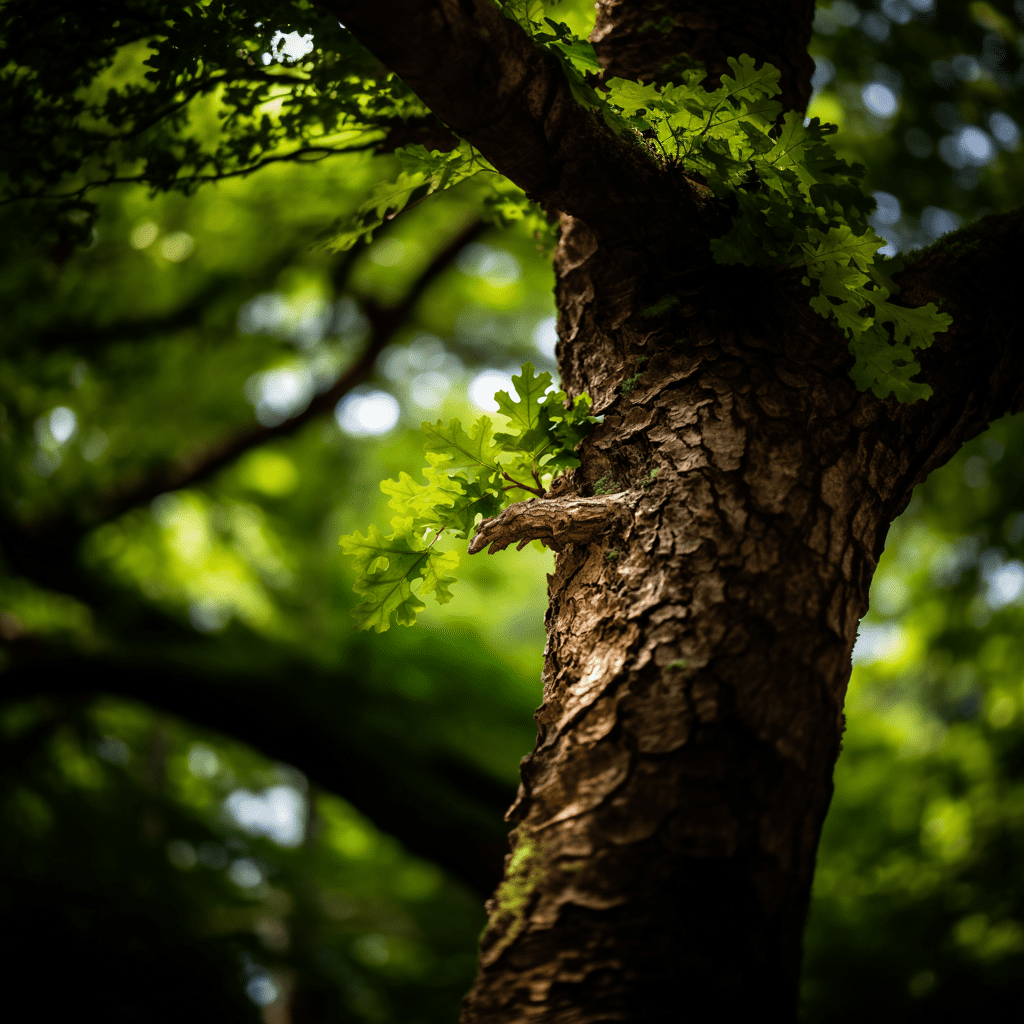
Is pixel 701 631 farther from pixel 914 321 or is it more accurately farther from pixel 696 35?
pixel 696 35

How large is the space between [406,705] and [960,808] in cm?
381

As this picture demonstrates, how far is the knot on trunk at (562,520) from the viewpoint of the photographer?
140 centimetres

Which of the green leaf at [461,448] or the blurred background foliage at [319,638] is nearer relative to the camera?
the green leaf at [461,448]

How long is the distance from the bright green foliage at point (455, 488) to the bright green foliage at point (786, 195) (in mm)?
433

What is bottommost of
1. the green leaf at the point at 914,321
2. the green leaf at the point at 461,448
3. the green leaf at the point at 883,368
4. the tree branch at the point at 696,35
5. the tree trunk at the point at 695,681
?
the tree trunk at the point at 695,681

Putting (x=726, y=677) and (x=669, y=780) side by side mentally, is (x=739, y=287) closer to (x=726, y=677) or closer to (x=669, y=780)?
(x=726, y=677)

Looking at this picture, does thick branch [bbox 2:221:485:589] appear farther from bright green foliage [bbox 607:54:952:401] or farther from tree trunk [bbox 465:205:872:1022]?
tree trunk [bbox 465:205:872:1022]

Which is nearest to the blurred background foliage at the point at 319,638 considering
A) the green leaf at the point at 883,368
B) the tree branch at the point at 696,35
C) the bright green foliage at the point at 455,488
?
the tree branch at the point at 696,35

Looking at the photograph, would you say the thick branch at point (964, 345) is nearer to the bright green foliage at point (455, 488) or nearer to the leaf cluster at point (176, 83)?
the bright green foliage at point (455, 488)

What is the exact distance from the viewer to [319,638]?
6.89m

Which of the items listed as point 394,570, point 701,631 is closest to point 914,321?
point 701,631

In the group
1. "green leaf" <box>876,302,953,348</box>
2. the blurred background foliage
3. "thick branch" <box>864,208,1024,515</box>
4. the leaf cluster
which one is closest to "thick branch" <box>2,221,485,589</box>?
the blurred background foliage

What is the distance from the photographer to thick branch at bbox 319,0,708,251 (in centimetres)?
114

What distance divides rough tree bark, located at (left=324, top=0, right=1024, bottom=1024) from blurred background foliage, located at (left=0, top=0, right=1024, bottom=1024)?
3.23 ft
